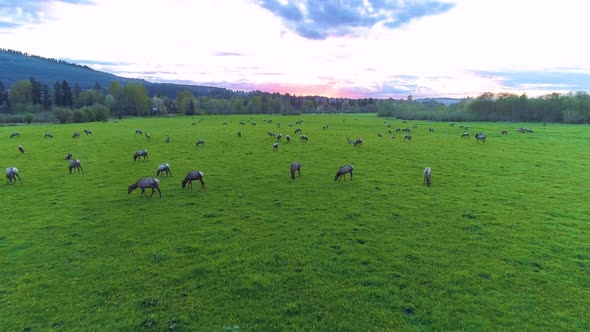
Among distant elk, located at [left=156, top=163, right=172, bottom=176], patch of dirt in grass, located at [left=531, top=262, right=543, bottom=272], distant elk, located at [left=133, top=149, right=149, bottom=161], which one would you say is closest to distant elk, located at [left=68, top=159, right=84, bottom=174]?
distant elk, located at [left=133, top=149, right=149, bottom=161]

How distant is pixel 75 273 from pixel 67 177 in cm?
2012

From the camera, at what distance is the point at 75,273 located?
11906 millimetres

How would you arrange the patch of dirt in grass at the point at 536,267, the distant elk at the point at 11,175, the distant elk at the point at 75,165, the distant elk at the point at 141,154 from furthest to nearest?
the distant elk at the point at 141,154, the distant elk at the point at 75,165, the distant elk at the point at 11,175, the patch of dirt in grass at the point at 536,267

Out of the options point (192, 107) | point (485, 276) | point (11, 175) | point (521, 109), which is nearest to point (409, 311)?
point (485, 276)

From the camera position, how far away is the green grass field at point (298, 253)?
959 cm

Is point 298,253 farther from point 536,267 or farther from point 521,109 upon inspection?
point 521,109

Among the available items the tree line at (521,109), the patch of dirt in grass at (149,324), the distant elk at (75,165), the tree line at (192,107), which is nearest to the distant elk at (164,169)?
the distant elk at (75,165)

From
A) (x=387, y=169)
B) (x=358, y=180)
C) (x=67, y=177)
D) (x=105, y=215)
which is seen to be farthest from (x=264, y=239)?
(x=67, y=177)

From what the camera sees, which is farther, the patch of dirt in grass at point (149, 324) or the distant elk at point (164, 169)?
the distant elk at point (164, 169)

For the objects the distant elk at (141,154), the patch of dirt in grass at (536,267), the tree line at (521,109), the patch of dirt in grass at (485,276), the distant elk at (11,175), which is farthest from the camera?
the tree line at (521,109)

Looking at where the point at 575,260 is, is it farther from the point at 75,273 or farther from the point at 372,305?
the point at 75,273

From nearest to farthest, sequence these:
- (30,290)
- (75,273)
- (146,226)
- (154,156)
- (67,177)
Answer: (30,290) → (75,273) → (146,226) → (67,177) → (154,156)

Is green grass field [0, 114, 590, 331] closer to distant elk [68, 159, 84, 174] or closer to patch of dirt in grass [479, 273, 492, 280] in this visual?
patch of dirt in grass [479, 273, 492, 280]

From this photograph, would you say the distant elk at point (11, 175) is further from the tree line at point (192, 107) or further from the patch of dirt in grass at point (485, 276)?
the tree line at point (192, 107)
